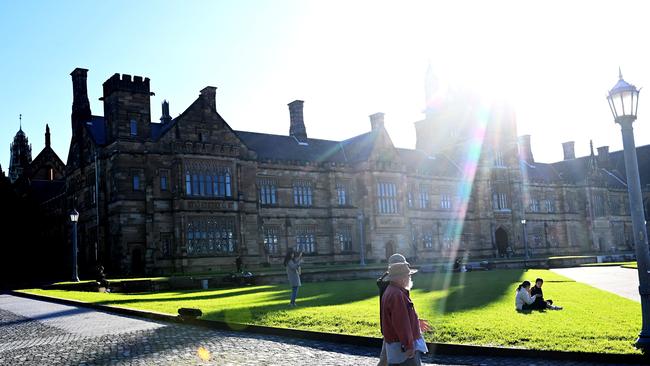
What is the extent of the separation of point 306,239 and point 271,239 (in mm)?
3380

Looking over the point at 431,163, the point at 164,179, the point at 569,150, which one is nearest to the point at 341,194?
the point at 164,179

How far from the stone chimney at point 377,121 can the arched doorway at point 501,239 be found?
69.1 feet

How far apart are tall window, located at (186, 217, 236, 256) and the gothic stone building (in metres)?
0.09

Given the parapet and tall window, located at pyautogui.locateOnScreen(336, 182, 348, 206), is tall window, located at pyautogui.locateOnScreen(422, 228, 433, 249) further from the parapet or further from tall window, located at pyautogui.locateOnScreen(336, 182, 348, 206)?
the parapet

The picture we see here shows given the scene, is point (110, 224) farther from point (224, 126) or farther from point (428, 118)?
point (428, 118)

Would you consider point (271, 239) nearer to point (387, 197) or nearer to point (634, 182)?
point (387, 197)

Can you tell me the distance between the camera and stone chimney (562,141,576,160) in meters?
91.4

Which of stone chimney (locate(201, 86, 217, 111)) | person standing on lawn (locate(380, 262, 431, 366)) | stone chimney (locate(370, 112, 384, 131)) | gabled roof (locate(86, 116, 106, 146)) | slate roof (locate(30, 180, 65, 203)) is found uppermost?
stone chimney (locate(201, 86, 217, 111))

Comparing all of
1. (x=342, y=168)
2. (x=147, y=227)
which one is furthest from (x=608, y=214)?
(x=147, y=227)

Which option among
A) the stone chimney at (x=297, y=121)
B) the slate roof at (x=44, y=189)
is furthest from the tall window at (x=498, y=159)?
the slate roof at (x=44, y=189)

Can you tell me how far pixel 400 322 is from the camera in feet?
23.3

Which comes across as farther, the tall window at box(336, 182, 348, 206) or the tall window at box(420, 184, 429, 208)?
the tall window at box(420, 184, 429, 208)

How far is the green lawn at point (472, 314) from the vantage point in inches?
452

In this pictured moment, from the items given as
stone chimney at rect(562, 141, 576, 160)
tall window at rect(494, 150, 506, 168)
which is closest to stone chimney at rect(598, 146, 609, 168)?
stone chimney at rect(562, 141, 576, 160)
